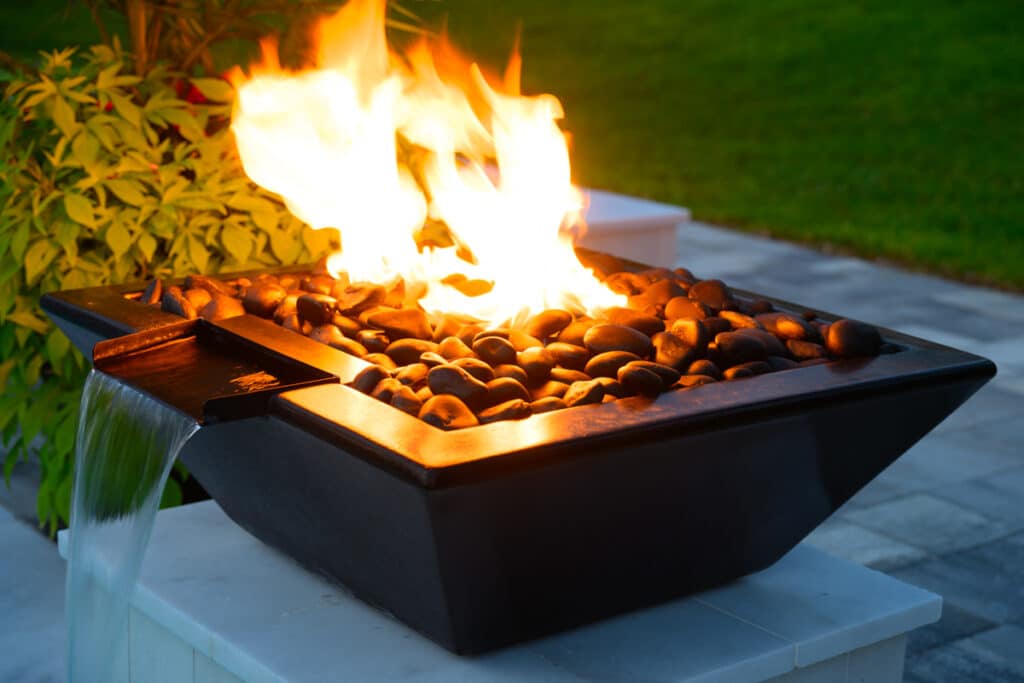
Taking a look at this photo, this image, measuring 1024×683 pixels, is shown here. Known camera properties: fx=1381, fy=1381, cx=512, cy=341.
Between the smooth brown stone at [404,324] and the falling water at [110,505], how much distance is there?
16.9 inches

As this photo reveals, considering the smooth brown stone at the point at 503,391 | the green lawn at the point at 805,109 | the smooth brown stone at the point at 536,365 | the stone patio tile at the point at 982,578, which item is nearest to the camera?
the smooth brown stone at the point at 503,391

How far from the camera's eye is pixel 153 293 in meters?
2.42

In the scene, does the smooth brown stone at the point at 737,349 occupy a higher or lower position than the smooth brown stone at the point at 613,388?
higher

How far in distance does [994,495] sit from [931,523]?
1.04 feet

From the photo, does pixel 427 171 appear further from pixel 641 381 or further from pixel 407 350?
pixel 641 381

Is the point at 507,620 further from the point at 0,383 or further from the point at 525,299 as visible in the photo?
the point at 0,383

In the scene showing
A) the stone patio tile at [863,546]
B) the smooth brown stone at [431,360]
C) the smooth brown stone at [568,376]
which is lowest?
the stone patio tile at [863,546]

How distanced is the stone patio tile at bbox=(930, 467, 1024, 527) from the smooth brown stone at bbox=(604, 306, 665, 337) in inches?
74.8

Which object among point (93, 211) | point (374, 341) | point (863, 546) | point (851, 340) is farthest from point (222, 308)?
point (863, 546)

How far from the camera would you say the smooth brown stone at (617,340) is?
213cm

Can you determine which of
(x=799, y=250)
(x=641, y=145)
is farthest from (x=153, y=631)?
(x=641, y=145)

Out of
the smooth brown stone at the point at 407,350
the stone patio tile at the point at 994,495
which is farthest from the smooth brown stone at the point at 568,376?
the stone patio tile at the point at 994,495

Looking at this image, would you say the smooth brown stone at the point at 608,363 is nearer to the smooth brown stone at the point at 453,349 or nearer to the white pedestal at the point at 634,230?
the smooth brown stone at the point at 453,349

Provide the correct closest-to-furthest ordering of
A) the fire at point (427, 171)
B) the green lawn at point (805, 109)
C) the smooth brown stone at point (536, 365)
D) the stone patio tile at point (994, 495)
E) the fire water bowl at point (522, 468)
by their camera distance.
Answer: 1. the fire water bowl at point (522, 468)
2. the smooth brown stone at point (536, 365)
3. the fire at point (427, 171)
4. the stone patio tile at point (994, 495)
5. the green lawn at point (805, 109)
